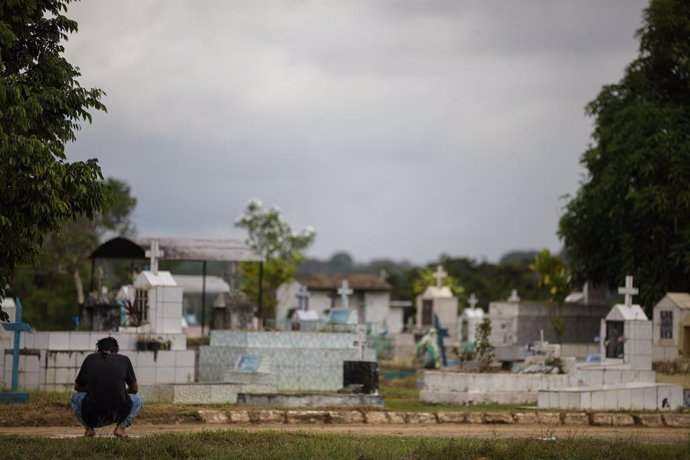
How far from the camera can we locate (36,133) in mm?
18469

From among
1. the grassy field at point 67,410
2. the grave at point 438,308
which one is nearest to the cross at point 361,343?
the grassy field at point 67,410

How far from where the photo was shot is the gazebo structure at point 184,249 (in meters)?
37.5

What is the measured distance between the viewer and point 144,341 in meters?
27.7

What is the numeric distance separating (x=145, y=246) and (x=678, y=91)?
20080 millimetres

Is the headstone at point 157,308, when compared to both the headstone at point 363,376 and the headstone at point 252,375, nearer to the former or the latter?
the headstone at point 252,375

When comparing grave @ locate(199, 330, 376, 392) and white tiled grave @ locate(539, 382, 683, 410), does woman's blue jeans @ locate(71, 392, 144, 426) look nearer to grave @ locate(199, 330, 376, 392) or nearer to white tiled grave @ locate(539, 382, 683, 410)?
white tiled grave @ locate(539, 382, 683, 410)

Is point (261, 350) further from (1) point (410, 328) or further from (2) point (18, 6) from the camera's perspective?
(1) point (410, 328)

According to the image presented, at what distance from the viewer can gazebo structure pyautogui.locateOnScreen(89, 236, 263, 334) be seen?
37500mm

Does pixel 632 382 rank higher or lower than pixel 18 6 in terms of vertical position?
lower

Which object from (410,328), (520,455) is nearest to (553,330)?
(410,328)

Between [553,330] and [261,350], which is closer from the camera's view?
[261,350]

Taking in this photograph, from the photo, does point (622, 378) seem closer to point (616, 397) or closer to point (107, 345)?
point (616, 397)

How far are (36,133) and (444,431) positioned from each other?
801cm

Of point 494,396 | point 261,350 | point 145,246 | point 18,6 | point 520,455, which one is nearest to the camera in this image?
point 520,455
